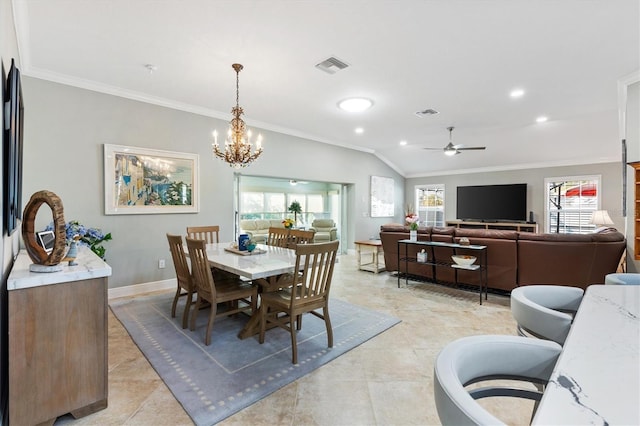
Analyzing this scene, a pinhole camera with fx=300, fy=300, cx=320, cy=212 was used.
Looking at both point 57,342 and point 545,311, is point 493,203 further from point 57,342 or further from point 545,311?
point 57,342

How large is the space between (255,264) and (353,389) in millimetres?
→ 1275

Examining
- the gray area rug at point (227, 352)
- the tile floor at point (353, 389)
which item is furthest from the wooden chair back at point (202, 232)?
the tile floor at point (353, 389)

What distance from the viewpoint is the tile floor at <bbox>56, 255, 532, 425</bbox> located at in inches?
72.1

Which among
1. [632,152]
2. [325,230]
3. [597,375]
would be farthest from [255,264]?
[325,230]

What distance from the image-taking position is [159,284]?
14.6 ft

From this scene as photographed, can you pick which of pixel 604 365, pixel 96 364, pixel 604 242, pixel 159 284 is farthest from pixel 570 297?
pixel 159 284

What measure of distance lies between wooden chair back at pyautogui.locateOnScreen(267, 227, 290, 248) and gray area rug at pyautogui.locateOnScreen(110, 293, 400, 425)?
3.57 ft

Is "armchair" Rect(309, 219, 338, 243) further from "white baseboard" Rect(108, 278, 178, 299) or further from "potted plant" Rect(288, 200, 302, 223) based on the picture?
"white baseboard" Rect(108, 278, 178, 299)

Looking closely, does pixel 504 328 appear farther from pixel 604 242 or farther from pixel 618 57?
pixel 618 57

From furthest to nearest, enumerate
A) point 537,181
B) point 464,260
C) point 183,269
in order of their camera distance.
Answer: point 537,181
point 464,260
point 183,269

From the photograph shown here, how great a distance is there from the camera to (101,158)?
390 cm

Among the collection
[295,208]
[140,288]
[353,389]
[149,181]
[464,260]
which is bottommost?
[353,389]

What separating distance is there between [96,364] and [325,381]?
150 centimetres

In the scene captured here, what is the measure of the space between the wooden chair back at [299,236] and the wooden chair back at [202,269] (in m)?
1.36
